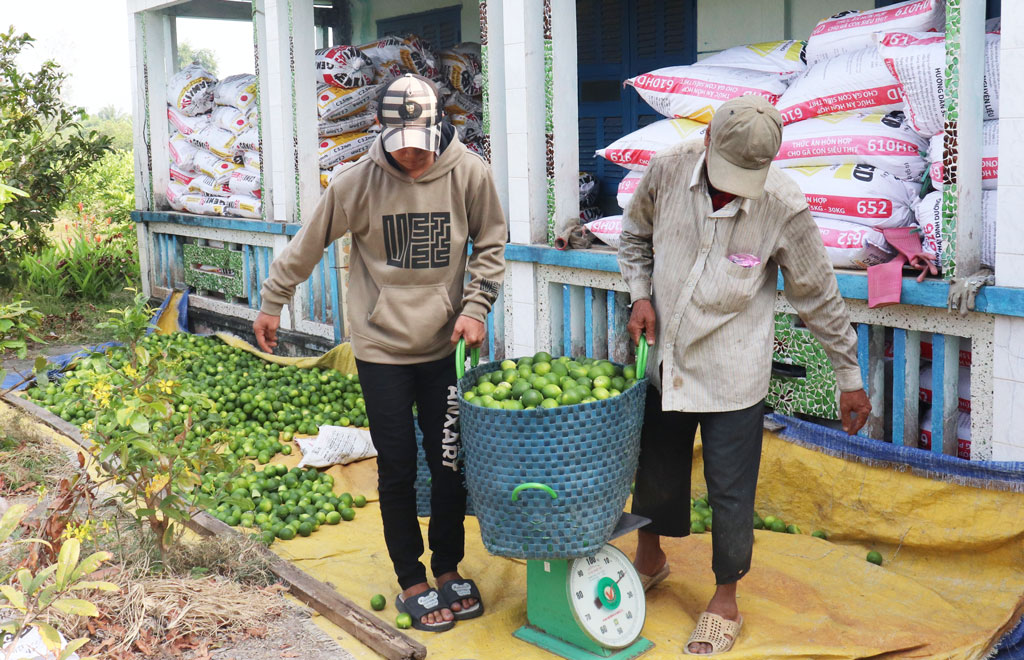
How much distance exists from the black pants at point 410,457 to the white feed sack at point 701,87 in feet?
7.35

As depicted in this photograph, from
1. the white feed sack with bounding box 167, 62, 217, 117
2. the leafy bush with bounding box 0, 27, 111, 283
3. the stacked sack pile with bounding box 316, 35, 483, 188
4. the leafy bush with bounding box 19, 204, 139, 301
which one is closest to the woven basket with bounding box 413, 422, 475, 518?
the stacked sack pile with bounding box 316, 35, 483, 188

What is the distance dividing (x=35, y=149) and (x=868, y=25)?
7.47 meters

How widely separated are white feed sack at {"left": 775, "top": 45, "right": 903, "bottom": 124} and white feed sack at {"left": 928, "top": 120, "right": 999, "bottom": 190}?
1.28ft

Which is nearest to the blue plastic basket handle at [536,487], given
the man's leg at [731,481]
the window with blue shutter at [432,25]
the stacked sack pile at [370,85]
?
the man's leg at [731,481]

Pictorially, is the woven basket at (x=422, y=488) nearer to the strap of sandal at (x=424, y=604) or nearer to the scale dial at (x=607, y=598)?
the strap of sandal at (x=424, y=604)

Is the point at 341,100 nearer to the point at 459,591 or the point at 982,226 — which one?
the point at 459,591

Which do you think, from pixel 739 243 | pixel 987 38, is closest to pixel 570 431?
pixel 739 243

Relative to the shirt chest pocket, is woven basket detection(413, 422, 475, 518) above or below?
below

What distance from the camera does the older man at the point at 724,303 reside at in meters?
3.43

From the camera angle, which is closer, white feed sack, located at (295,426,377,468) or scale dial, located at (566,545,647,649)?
scale dial, located at (566,545,647,649)

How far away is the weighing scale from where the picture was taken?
353 cm

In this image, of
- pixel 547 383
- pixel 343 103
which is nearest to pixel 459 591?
pixel 547 383

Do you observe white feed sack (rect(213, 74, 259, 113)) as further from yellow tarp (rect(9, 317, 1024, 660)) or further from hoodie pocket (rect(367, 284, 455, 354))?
hoodie pocket (rect(367, 284, 455, 354))

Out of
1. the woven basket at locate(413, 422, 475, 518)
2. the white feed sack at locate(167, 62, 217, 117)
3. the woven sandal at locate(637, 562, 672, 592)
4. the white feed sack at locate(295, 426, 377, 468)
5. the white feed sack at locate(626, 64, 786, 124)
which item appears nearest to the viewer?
the woven sandal at locate(637, 562, 672, 592)
